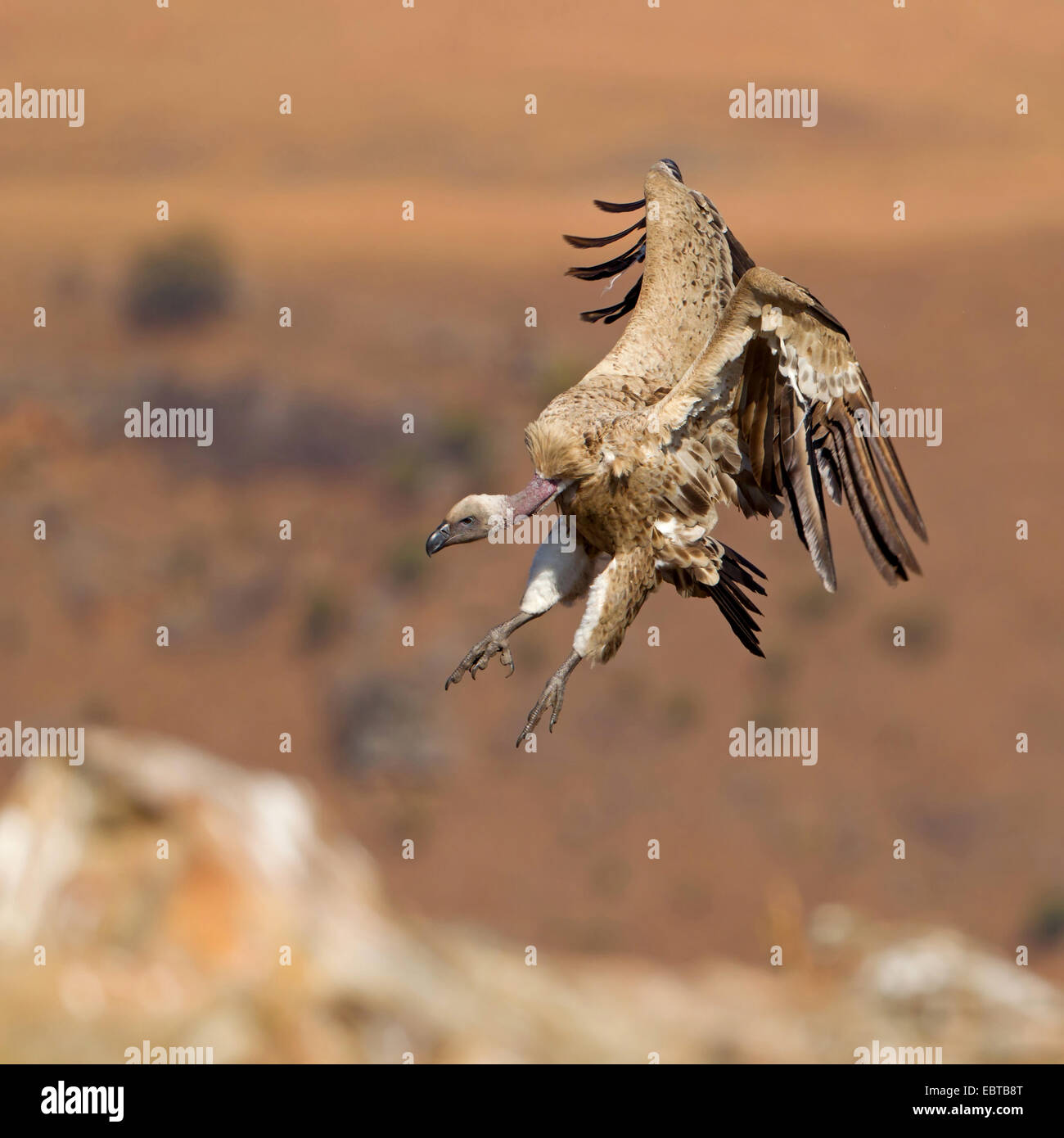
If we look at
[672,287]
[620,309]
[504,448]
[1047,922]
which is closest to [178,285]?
[504,448]

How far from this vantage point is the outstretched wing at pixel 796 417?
6.11 m

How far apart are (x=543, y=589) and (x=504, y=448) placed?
85.9 ft

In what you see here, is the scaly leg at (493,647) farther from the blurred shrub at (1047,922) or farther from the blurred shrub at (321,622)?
the blurred shrub at (321,622)

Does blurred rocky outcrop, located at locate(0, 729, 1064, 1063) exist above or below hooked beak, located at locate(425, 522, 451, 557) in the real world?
below

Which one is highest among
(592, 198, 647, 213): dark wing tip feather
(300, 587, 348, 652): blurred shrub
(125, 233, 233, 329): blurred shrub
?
(125, 233, 233, 329): blurred shrub

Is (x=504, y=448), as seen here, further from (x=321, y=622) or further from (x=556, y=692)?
(x=556, y=692)

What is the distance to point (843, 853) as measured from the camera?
25078mm

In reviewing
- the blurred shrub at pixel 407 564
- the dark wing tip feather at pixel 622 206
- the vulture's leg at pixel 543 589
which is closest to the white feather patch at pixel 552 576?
the vulture's leg at pixel 543 589

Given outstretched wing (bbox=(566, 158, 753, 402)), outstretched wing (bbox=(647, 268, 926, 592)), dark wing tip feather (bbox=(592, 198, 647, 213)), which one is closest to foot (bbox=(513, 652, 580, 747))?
outstretched wing (bbox=(647, 268, 926, 592))

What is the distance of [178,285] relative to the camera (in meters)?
37.6

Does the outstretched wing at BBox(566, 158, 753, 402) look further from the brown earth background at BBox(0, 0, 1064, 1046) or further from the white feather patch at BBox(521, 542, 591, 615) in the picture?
the brown earth background at BBox(0, 0, 1064, 1046)

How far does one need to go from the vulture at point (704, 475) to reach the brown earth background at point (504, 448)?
16.6 metres

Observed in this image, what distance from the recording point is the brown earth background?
25.5 metres

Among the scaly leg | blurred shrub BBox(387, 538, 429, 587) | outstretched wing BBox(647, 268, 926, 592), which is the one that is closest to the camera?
outstretched wing BBox(647, 268, 926, 592)
